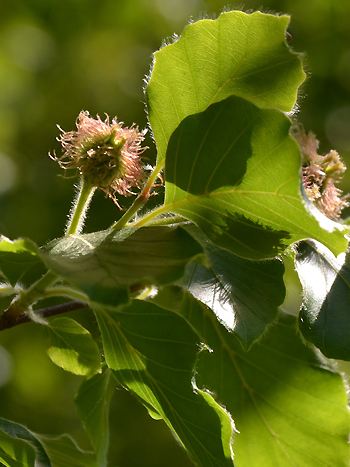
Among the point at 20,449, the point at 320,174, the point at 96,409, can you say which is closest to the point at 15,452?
the point at 20,449

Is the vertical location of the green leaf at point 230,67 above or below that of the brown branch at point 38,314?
above

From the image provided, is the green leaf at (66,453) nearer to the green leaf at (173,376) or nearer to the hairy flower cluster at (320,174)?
the green leaf at (173,376)

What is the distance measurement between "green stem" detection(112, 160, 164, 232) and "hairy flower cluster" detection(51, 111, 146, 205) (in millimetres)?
63

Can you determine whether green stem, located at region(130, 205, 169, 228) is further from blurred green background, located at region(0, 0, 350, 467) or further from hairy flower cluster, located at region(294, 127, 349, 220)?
blurred green background, located at region(0, 0, 350, 467)

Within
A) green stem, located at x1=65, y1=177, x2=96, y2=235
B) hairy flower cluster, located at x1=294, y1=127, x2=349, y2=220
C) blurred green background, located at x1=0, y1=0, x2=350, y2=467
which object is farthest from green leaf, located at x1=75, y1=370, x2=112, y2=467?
blurred green background, located at x1=0, y1=0, x2=350, y2=467

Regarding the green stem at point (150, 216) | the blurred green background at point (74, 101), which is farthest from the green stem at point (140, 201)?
the blurred green background at point (74, 101)

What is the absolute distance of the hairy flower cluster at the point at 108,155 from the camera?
137 cm

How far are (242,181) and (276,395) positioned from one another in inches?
18.5

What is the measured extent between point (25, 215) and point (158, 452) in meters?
1.11

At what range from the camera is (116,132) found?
1.39m

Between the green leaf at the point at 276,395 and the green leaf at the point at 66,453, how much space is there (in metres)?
0.22

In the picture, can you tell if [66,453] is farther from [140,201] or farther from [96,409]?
[140,201]

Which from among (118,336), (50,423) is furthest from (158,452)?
(118,336)

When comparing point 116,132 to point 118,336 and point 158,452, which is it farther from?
point 158,452
